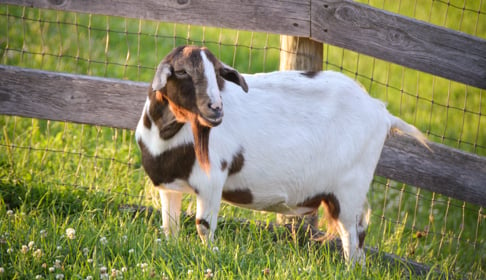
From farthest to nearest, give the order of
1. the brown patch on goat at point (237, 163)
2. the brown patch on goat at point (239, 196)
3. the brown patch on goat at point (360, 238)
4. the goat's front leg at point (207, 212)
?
the brown patch on goat at point (360, 238), the brown patch on goat at point (239, 196), the brown patch on goat at point (237, 163), the goat's front leg at point (207, 212)

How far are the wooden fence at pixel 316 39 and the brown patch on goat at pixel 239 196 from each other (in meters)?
0.95

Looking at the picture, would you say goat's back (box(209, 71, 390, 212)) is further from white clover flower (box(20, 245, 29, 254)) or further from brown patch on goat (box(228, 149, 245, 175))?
white clover flower (box(20, 245, 29, 254))

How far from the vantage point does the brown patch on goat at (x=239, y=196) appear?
14.2 feet

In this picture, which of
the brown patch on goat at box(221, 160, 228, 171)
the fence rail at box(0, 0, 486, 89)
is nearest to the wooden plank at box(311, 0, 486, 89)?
the fence rail at box(0, 0, 486, 89)

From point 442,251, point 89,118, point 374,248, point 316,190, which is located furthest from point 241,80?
point 442,251

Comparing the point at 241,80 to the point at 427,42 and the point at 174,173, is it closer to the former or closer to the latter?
the point at 174,173

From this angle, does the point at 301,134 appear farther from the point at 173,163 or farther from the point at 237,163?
the point at 173,163

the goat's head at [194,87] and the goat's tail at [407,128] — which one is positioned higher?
the goat's head at [194,87]

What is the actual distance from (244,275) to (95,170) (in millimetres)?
2002

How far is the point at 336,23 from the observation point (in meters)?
4.67

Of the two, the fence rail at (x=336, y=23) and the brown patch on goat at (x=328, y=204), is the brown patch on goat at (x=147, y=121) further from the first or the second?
the brown patch on goat at (x=328, y=204)

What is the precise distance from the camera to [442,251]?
18.9 ft

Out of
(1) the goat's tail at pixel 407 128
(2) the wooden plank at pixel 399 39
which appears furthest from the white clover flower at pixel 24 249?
(1) the goat's tail at pixel 407 128

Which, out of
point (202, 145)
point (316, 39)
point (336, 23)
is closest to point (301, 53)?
point (316, 39)
